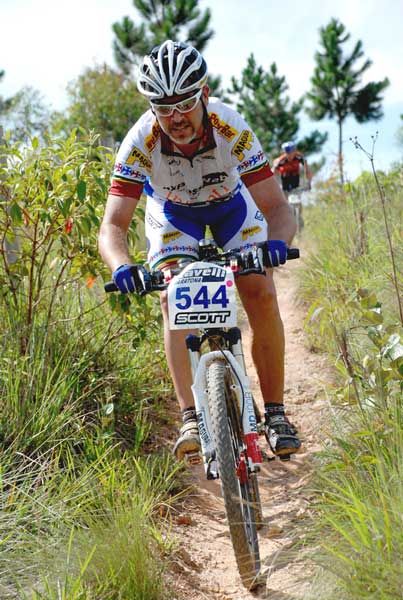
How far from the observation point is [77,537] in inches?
103

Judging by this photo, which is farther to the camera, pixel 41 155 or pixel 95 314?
pixel 95 314

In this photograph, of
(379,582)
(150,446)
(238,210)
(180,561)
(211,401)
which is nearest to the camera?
(379,582)

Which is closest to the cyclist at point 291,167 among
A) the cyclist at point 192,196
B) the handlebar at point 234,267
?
the cyclist at point 192,196

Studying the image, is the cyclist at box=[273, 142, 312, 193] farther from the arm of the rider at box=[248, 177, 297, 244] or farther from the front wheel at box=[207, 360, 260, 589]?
the front wheel at box=[207, 360, 260, 589]

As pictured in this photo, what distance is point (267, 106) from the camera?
Result: 41.5 m

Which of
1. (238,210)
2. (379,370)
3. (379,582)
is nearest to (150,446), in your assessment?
(238,210)

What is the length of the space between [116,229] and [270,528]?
1.53 meters

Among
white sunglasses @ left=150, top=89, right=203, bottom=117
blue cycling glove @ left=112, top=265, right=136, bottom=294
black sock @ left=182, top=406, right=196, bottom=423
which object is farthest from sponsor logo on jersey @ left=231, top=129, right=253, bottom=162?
black sock @ left=182, top=406, right=196, bottom=423

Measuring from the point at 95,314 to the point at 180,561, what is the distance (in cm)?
203

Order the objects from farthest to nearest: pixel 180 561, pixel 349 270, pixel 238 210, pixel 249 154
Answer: pixel 349 270 < pixel 238 210 < pixel 249 154 < pixel 180 561

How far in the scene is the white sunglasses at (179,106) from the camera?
3.21 metres

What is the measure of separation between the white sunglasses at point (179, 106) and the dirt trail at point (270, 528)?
154cm

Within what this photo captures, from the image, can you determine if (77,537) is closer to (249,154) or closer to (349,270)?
(249,154)

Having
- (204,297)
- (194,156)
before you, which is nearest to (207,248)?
(204,297)
